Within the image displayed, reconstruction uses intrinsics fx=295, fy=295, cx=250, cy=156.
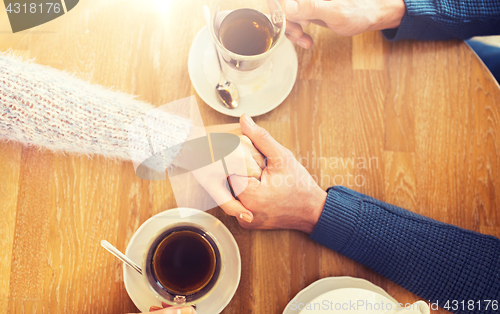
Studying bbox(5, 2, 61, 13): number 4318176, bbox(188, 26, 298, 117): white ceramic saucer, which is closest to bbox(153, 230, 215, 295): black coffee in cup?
bbox(188, 26, 298, 117): white ceramic saucer

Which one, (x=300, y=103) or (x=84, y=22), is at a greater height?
(x=84, y=22)

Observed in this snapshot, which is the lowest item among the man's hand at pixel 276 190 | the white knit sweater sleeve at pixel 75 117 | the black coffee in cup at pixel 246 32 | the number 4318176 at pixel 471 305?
the number 4318176 at pixel 471 305

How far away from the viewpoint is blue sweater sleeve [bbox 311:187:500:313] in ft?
2.21

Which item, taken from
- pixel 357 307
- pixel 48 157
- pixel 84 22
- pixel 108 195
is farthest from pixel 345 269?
pixel 84 22

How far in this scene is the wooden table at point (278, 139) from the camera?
2.24ft

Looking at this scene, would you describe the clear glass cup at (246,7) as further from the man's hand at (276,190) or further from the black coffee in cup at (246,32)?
the man's hand at (276,190)

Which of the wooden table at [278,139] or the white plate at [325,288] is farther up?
the wooden table at [278,139]

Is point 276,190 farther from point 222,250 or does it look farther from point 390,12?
point 390,12

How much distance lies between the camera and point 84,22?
746 millimetres

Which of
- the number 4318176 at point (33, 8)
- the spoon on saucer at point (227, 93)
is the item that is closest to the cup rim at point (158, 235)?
the spoon on saucer at point (227, 93)

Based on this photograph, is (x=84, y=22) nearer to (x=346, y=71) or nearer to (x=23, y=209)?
(x=23, y=209)

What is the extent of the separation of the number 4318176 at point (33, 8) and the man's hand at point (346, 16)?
584 mm

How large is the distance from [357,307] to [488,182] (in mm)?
480

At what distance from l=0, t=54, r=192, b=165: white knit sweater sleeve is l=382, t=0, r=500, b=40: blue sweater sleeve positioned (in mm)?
615
